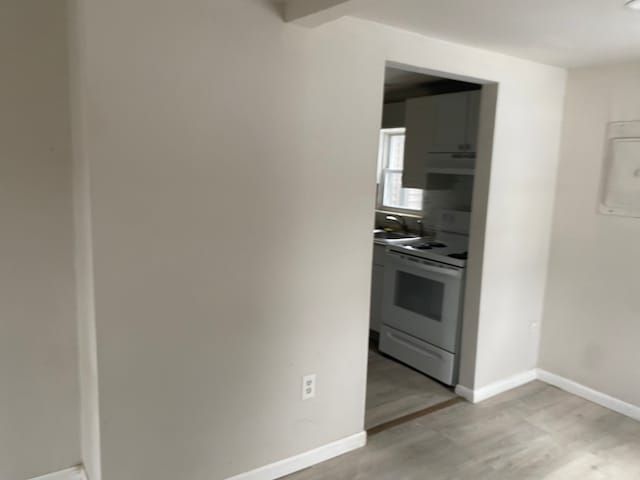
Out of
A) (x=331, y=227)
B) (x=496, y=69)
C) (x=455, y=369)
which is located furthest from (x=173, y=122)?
(x=455, y=369)

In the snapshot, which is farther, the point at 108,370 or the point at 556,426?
the point at 556,426

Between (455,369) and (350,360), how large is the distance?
1184 mm

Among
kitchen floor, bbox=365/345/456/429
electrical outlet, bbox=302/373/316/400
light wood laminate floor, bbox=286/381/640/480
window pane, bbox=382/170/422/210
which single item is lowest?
light wood laminate floor, bbox=286/381/640/480

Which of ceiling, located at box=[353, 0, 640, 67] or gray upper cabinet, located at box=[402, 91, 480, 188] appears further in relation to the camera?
gray upper cabinet, located at box=[402, 91, 480, 188]

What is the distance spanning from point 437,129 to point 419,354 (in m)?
1.77

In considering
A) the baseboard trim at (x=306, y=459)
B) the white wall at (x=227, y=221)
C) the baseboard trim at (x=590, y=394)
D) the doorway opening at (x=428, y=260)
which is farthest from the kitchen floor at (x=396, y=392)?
the baseboard trim at (x=590, y=394)

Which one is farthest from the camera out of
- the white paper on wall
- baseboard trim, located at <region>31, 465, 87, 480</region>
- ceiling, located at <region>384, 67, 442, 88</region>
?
ceiling, located at <region>384, 67, 442, 88</region>

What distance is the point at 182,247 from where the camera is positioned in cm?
205

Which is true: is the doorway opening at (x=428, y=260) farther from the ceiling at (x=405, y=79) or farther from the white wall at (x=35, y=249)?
the white wall at (x=35, y=249)

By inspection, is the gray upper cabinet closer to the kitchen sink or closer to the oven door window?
the kitchen sink

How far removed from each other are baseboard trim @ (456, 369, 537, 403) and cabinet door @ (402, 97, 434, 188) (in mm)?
1659

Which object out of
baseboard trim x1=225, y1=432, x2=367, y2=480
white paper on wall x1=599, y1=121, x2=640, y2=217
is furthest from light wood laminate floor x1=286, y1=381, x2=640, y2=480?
white paper on wall x1=599, y1=121, x2=640, y2=217

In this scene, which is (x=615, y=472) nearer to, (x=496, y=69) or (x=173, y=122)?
(x=496, y=69)

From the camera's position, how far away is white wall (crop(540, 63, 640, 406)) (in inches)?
126
